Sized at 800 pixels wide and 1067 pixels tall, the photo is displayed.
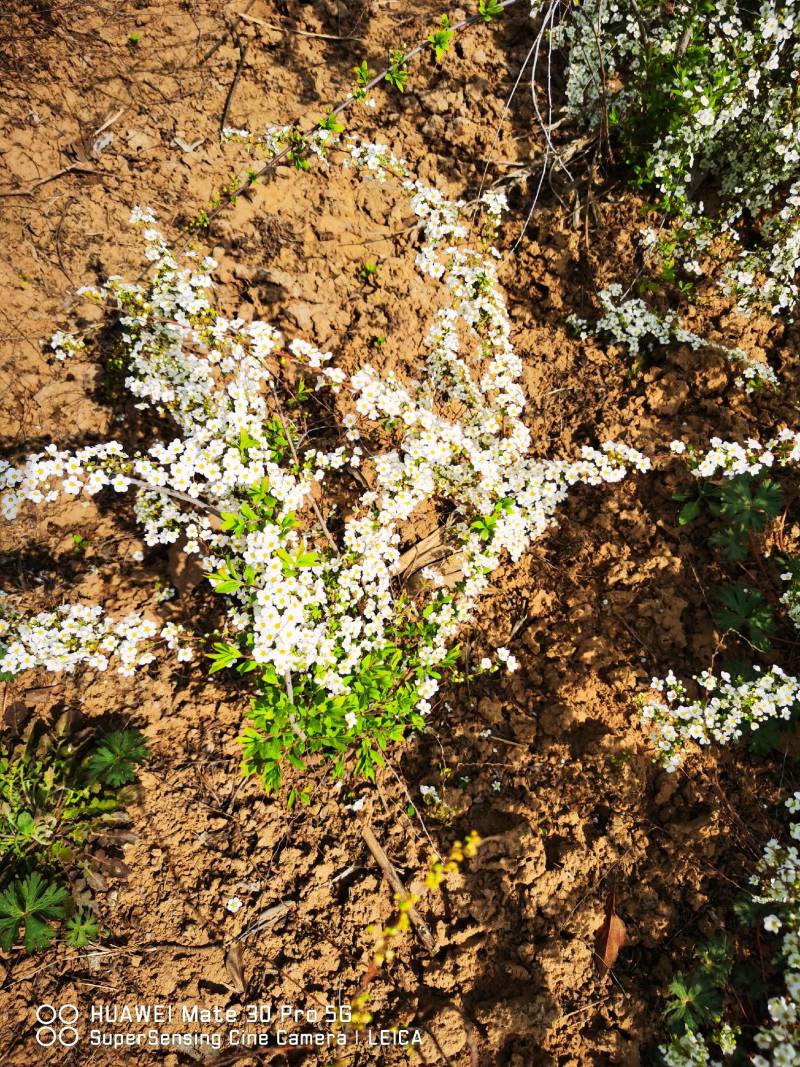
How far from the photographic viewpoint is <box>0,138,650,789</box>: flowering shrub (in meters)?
3.03

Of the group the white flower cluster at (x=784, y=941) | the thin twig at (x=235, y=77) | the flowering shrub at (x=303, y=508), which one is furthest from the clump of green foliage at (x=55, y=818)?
the thin twig at (x=235, y=77)

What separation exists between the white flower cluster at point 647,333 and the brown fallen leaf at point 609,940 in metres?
3.69

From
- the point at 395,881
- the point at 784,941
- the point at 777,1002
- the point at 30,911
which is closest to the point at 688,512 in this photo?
the point at 784,941

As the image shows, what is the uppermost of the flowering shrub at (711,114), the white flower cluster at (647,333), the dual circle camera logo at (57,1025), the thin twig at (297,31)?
the flowering shrub at (711,114)

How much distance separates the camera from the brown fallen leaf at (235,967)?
10.7 ft

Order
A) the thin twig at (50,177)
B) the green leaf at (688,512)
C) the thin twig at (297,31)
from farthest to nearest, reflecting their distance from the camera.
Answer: the thin twig at (297,31)
the thin twig at (50,177)
the green leaf at (688,512)

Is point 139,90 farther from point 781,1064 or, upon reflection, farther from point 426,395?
point 781,1064

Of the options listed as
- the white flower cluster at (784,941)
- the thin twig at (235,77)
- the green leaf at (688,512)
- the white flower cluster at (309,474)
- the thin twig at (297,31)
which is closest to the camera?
the white flower cluster at (784,941)

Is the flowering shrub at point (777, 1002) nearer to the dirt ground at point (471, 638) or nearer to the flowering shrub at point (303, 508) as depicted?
the dirt ground at point (471, 638)

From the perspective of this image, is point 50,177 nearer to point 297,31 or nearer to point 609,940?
point 297,31

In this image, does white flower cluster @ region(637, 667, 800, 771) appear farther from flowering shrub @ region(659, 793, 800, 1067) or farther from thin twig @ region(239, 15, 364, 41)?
thin twig @ region(239, 15, 364, 41)

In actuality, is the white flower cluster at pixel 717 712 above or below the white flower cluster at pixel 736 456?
below

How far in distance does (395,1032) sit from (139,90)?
7.22m

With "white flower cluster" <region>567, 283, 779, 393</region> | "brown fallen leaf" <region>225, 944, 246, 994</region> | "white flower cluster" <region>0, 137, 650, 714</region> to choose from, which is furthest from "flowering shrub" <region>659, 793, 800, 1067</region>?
"white flower cluster" <region>567, 283, 779, 393</region>
